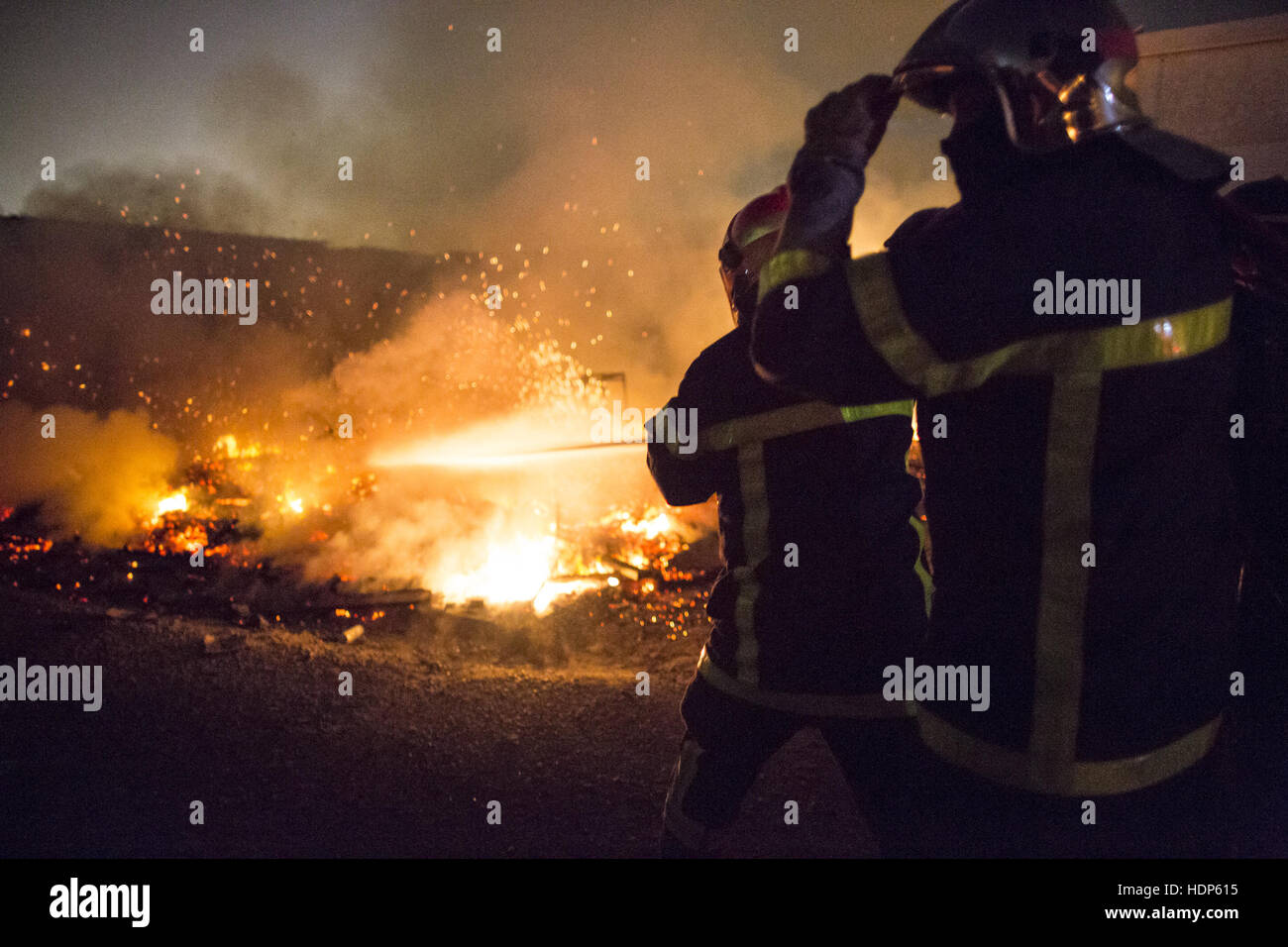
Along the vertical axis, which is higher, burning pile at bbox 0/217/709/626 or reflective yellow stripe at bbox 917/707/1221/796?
burning pile at bbox 0/217/709/626

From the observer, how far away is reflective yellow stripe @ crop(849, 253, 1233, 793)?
1186mm

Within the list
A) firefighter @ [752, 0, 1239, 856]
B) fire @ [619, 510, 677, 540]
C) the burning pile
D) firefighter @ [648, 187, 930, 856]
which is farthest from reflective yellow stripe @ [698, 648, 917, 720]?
fire @ [619, 510, 677, 540]

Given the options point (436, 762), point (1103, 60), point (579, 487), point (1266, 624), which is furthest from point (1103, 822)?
point (579, 487)

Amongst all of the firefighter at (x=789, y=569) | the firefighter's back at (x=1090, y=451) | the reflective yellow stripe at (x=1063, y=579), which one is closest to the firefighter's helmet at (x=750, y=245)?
the firefighter at (x=789, y=569)

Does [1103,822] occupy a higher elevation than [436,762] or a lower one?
higher

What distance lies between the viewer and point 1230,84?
5.04 m

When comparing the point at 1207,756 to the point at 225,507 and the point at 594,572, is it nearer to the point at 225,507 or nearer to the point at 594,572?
the point at 594,572

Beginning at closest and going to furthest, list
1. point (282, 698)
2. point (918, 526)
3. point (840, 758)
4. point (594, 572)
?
point (840, 758) → point (918, 526) → point (282, 698) → point (594, 572)

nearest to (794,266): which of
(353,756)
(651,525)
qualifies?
(353,756)

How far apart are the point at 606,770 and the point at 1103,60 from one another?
3121 mm

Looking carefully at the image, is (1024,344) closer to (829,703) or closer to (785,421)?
(785,421)

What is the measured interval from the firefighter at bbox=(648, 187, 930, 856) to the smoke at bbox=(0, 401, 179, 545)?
32.1ft

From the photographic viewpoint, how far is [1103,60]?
1.40 metres

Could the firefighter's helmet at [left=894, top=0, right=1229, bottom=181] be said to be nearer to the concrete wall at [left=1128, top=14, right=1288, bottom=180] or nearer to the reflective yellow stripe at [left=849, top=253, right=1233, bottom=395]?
the reflective yellow stripe at [left=849, top=253, right=1233, bottom=395]
